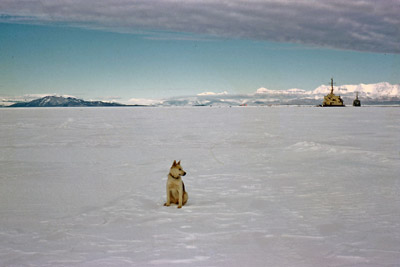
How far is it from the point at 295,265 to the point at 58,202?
213 inches

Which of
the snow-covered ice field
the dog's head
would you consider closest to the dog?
the dog's head

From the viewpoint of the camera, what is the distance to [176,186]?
6.89 meters

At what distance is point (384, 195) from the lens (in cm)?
788

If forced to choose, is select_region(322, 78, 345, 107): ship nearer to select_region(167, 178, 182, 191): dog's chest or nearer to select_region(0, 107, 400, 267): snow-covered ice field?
select_region(0, 107, 400, 267): snow-covered ice field

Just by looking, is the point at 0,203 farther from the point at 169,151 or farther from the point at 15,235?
the point at 169,151

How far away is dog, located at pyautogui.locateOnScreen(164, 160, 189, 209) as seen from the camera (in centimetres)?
649

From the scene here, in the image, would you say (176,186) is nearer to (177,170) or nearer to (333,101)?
(177,170)

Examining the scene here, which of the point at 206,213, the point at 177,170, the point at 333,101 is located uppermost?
the point at 333,101

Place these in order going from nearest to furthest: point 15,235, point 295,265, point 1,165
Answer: point 295,265, point 15,235, point 1,165

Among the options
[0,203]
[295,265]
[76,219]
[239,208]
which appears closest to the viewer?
[295,265]

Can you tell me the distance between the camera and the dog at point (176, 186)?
649 centimetres

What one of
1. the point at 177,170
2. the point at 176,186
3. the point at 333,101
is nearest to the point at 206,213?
the point at 176,186

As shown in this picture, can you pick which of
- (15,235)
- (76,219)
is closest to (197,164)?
(76,219)

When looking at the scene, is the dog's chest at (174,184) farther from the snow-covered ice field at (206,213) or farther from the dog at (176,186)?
the snow-covered ice field at (206,213)
